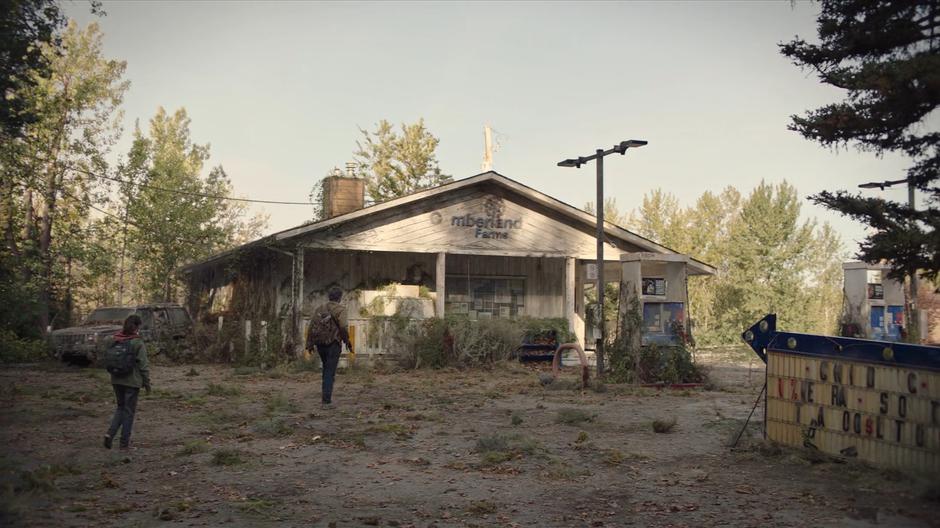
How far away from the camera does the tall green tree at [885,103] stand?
7.34m

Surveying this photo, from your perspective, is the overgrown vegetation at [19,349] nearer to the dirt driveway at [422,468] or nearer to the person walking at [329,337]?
the dirt driveway at [422,468]

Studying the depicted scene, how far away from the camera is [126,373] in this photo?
352 inches

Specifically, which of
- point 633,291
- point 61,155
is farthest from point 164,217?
point 633,291

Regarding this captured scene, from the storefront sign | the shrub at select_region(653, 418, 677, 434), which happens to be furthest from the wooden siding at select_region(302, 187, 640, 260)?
the shrub at select_region(653, 418, 677, 434)

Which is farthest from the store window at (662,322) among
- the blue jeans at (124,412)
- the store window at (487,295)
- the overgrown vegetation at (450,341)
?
the blue jeans at (124,412)

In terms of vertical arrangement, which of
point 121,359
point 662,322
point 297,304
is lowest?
point 121,359

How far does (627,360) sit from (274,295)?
1163 centimetres

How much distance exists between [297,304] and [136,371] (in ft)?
39.1

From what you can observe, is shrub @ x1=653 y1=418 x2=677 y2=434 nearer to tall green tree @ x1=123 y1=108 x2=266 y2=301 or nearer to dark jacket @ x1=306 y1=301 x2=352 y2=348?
dark jacket @ x1=306 y1=301 x2=352 y2=348

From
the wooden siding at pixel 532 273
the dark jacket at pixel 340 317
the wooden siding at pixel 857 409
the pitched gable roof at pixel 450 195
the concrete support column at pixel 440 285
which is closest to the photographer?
the wooden siding at pixel 857 409

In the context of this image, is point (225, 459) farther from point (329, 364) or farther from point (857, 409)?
point (857, 409)

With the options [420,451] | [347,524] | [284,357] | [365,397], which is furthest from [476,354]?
[347,524]

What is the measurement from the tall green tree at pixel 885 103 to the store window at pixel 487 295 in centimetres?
1629

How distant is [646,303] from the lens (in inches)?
629
